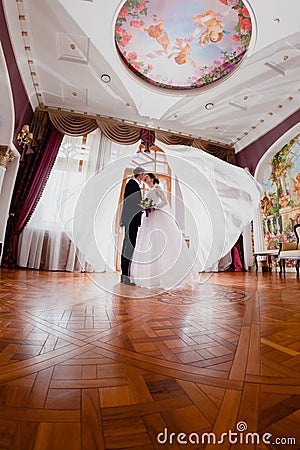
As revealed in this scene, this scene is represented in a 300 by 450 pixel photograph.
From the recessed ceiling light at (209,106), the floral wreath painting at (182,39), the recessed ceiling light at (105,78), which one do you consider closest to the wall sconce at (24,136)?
the recessed ceiling light at (105,78)

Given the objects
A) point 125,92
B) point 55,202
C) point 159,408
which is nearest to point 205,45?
point 125,92

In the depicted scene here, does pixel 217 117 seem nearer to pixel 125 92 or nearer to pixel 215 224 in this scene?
pixel 125 92

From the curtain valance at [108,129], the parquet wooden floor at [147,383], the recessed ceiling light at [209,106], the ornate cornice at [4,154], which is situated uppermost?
the recessed ceiling light at [209,106]

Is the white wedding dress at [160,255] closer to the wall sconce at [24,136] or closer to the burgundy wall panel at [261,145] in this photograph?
the wall sconce at [24,136]

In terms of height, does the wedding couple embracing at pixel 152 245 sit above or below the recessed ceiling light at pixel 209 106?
below

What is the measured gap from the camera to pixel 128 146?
21.0 feet

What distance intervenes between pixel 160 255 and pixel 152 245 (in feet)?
0.63

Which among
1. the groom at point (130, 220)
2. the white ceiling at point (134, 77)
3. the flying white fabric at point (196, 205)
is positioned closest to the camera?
the groom at point (130, 220)

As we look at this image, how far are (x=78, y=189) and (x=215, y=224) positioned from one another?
3405 mm

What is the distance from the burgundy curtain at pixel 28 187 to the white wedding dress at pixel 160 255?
321 centimetres

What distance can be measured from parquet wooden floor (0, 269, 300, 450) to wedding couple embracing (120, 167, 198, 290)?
1.53 metres

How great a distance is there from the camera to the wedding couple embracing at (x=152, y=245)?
113 inches

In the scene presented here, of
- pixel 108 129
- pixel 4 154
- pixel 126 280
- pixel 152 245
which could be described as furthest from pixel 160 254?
pixel 108 129

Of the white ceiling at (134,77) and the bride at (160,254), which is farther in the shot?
the white ceiling at (134,77)
